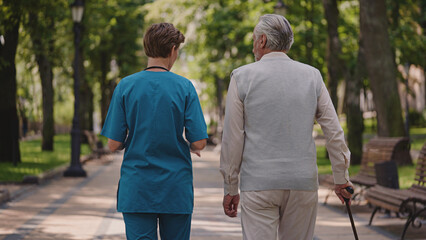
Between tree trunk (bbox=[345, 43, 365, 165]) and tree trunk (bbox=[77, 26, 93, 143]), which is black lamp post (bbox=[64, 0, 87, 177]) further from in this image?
tree trunk (bbox=[77, 26, 93, 143])

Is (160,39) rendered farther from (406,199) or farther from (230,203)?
(406,199)

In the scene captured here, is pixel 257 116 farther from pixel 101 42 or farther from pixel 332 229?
pixel 101 42

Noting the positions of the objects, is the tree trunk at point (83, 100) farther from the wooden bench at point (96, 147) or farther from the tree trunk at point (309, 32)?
the tree trunk at point (309, 32)

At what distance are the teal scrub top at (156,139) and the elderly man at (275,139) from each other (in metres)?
0.23

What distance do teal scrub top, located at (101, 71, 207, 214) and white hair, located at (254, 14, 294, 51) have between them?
19.5 inches

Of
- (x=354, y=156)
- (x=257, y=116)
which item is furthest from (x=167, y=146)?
(x=354, y=156)

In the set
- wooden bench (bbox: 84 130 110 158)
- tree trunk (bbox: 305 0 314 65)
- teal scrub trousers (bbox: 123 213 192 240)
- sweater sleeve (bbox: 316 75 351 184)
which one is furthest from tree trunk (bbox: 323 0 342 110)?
teal scrub trousers (bbox: 123 213 192 240)

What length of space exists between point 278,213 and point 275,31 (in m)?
0.97

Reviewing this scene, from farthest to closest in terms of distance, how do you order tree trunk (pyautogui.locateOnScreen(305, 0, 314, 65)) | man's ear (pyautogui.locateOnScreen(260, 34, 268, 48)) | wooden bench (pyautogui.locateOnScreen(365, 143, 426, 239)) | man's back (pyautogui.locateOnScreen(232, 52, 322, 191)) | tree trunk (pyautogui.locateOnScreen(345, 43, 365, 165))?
tree trunk (pyautogui.locateOnScreen(305, 0, 314, 65)) < tree trunk (pyautogui.locateOnScreen(345, 43, 365, 165)) < wooden bench (pyautogui.locateOnScreen(365, 143, 426, 239)) < man's ear (pyautogui.locateOnScreen(260, 34, 268, 48)) < man's back (pyautogui.locateOnScreen(232, 52, 322, 191))

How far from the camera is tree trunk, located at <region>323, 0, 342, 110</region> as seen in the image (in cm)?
1964

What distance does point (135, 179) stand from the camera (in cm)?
389

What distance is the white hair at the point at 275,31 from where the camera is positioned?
394 centimetres

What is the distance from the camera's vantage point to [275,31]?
3.95 meters

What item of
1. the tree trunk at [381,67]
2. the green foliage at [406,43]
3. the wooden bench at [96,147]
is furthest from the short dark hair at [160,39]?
the wooden bench at [96,147]
